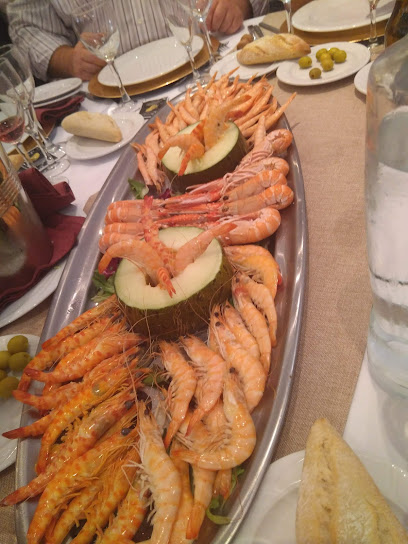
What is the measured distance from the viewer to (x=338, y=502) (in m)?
0.56

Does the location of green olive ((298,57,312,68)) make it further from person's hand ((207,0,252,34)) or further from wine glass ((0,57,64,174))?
wine glass ((0,57,64,174))

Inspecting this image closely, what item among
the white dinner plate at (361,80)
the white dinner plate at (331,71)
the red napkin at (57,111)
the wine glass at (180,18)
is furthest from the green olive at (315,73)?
the red napkin at (57,111)

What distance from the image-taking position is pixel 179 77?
2217 millimetres

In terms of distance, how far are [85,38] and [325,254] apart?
166 cm

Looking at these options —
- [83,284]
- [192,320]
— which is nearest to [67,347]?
[83,284]

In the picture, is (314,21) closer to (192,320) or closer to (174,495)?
(192,320)

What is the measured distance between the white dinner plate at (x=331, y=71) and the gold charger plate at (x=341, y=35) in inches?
6.2

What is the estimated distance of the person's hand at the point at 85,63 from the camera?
8.82 ft

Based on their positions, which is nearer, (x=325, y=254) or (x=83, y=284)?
(x=325, y=254)

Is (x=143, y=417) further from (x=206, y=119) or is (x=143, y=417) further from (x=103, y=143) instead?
(x=103, y=143)

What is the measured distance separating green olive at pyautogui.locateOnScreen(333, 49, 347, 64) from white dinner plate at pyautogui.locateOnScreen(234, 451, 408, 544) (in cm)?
166

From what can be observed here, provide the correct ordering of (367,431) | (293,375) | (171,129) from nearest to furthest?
(367,431)
(293,375)
(171,129)

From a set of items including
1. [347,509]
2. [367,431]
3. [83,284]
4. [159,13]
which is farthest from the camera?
[159,13]

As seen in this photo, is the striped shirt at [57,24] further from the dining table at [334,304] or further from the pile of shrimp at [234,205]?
the pile of shrimp at [234,205]
